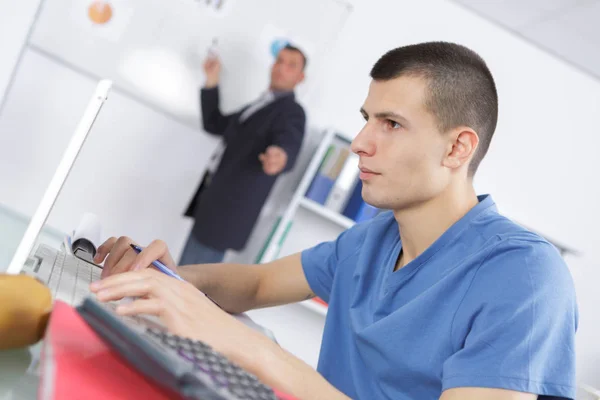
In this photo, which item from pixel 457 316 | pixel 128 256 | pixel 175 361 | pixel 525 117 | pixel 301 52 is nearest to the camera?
pixel 175 361

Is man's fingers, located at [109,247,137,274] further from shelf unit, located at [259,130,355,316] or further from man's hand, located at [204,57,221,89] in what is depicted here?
man's hand, located at [204,57,221,89]

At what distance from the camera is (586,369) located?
12.9 ft

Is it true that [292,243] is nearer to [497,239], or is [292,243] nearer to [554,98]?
[554,98]

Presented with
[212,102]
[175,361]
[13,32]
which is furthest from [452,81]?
[13,32]

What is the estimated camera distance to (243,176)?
3.17 metres

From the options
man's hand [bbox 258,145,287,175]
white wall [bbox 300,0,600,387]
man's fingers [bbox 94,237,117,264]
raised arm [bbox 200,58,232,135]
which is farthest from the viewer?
white wall [bbox 300,0,600,387]

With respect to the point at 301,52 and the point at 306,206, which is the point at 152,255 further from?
the point at 301,52

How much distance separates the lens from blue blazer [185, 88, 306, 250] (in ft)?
10.4

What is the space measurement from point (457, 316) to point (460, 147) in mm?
373

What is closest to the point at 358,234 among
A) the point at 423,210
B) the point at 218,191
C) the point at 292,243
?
the point at 423,210

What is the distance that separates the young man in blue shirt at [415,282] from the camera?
715 mm

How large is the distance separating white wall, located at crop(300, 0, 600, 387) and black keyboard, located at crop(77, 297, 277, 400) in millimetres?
3112

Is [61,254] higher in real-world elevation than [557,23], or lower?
lower

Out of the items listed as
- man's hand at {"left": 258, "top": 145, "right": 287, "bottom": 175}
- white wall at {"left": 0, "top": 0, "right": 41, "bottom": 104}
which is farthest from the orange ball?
man's hand at {"left": 258, "top": 145, "right": 287, "bottom": 175}
